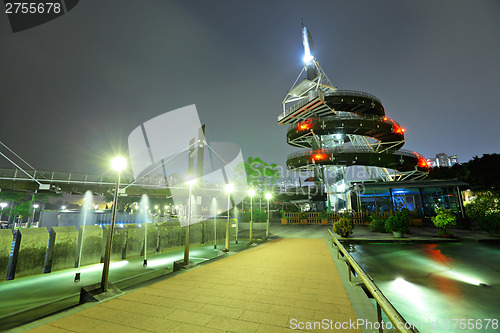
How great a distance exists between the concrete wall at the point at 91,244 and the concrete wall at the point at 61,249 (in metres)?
0.49

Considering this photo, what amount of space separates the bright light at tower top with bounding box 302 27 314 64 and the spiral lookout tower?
13767 mm

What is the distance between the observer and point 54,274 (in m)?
8.93

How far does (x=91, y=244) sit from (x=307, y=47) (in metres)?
68.3

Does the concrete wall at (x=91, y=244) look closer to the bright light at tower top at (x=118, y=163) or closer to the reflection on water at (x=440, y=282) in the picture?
the bright light at tower top at (x=118, y=163)

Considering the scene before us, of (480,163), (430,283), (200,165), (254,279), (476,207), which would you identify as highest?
(480,163)

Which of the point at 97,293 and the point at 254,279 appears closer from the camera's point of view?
the point at 97,293

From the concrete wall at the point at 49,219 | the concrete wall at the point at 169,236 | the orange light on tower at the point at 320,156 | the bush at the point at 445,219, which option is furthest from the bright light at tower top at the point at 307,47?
the concrete wall at the point at 49,219

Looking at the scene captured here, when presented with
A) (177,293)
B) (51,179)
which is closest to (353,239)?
(177,293)

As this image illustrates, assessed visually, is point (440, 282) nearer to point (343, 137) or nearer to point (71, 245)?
point (71, 245)

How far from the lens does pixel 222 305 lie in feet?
14.9

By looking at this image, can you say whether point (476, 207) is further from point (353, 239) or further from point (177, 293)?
point (177, 293)

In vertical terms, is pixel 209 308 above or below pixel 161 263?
above

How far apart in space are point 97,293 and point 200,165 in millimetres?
→ 10818

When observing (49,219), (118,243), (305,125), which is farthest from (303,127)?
(49,219)
